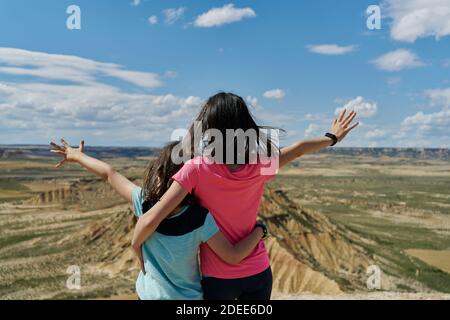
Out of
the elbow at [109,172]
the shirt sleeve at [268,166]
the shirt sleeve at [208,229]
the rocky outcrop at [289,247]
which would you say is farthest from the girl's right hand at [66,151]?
the rocky outcrop at [289,247]

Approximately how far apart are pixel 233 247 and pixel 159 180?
0.58m

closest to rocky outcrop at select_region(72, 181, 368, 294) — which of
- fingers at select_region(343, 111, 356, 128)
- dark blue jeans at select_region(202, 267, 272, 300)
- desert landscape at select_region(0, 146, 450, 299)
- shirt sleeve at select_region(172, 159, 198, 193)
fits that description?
desert landscape at select_region(0, 146, 450, 299)

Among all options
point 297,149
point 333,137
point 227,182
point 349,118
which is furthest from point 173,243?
point 349,118

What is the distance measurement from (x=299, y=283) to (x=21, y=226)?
49.1 metres

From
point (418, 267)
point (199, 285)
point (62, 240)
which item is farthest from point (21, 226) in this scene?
point (199, 285)

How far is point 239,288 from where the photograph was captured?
9.98ft

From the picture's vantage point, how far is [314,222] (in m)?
39.7

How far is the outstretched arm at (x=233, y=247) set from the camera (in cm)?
292

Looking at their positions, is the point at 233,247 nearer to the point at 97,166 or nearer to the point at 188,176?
the point at 188,176

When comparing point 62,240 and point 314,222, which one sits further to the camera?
point 62,240

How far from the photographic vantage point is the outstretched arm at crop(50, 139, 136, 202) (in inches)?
120

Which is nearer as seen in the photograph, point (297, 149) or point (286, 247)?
point (297, 149)
